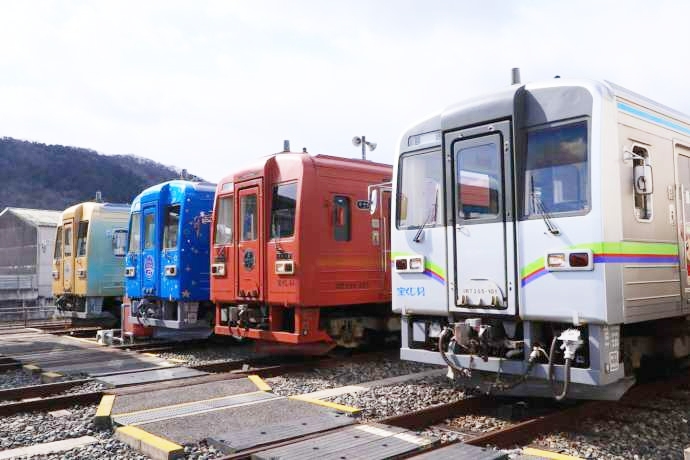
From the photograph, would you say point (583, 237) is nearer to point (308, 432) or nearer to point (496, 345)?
point (496, 345)

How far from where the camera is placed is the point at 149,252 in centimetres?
1285

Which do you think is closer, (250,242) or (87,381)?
(87,381)

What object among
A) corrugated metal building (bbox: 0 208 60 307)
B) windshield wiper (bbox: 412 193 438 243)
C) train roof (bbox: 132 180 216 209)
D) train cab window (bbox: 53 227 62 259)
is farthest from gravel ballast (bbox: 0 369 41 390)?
corrugated metal building (bbox: 0 208 60 307)

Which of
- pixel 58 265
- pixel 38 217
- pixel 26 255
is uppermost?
pixel 38 217

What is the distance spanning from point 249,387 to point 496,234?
3614 millimetres

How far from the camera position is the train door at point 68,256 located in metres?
17.2

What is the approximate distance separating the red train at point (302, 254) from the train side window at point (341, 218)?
16mm

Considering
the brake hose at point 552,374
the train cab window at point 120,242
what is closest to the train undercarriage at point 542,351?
the brake hose at point 552,374

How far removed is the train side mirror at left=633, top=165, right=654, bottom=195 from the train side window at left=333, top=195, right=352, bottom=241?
4870mm

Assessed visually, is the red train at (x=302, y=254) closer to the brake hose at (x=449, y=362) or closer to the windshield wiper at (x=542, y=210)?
the brake hose at (x=449, y=362)

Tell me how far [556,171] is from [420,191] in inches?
66.2

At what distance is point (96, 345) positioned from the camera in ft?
43.8

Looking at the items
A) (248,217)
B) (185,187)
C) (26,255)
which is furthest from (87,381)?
(26,255)

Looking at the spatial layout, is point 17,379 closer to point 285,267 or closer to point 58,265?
point 285,267
